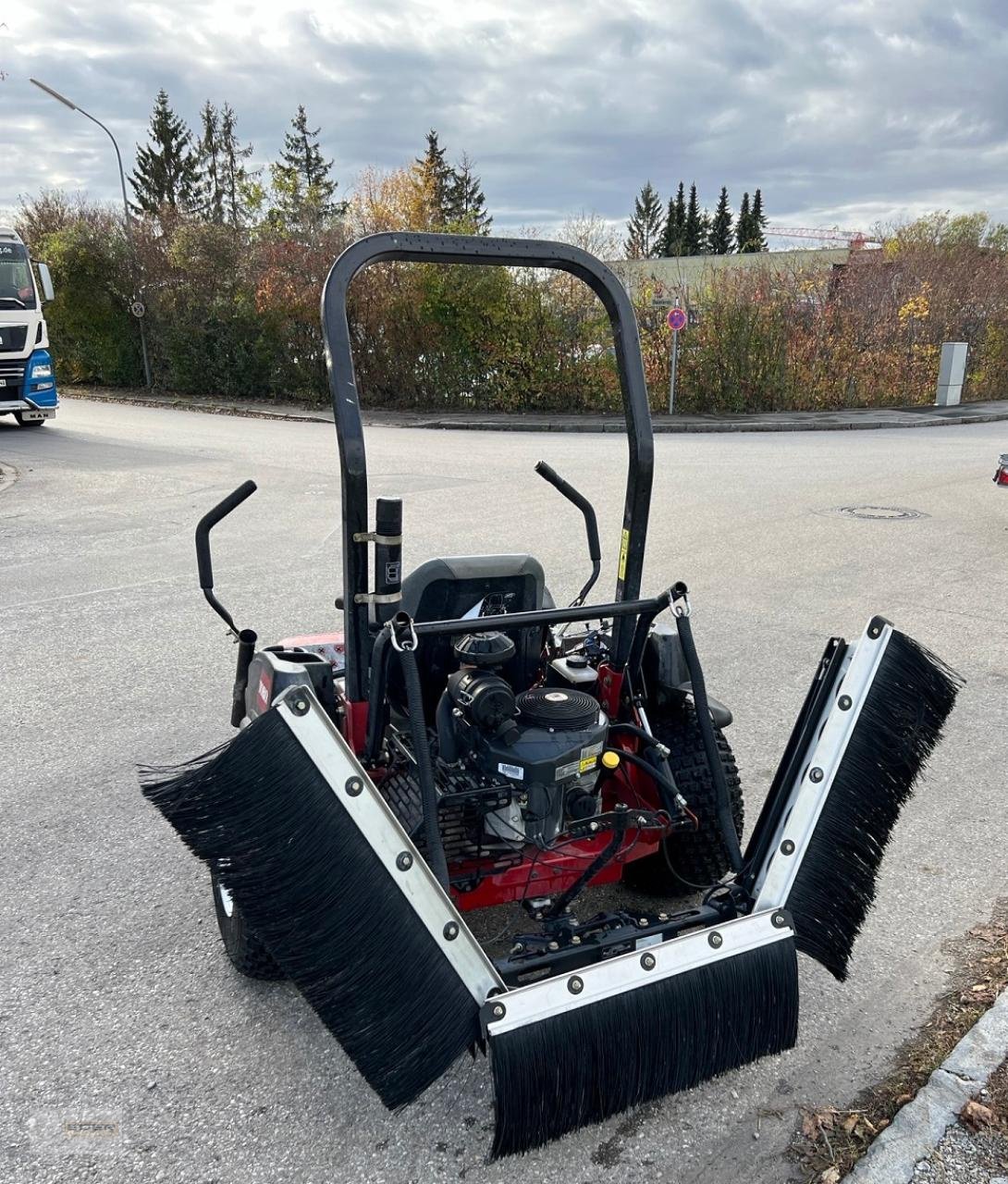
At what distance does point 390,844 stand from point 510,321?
19073 millimetres

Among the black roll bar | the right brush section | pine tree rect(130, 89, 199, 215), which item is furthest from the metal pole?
pine tree rect(130, 89, 199, 215)

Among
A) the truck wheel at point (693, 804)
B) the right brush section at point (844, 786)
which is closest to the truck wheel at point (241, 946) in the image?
the truck wheel at point (693, 804)

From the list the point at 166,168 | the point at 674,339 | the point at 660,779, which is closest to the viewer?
the point at 660,779

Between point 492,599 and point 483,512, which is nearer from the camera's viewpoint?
point 492,599

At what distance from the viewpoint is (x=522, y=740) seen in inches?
88.0

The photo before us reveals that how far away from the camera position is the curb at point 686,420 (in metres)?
17.7

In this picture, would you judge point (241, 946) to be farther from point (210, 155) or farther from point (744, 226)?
point (744, 226)

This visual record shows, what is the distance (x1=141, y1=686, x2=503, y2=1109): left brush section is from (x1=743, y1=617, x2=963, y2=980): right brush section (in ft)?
2.52

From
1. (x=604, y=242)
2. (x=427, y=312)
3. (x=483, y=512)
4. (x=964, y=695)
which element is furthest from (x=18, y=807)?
(x=604, y=242)

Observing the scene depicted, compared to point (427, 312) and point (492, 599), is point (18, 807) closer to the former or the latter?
point (492, 599)

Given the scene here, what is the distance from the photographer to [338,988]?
76.2 inches

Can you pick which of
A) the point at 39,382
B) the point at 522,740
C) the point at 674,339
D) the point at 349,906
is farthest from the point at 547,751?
the point at 674,339

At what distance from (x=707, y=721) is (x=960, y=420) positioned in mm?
19037

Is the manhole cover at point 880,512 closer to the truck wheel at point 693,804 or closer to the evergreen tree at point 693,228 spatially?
Answer: the truck wheel at point 693,804
